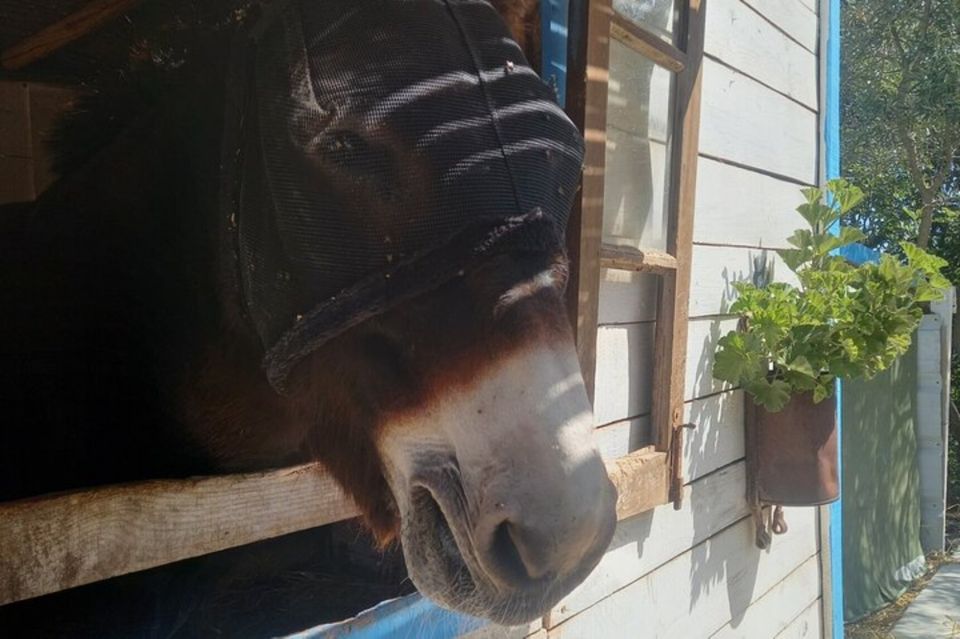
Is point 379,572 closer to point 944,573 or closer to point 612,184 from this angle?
point 612,184

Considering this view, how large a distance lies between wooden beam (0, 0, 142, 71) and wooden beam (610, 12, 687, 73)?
118 cm

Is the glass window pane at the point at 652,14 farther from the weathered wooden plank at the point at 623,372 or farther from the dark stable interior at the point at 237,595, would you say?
the dark stable interior at the point at 237,595

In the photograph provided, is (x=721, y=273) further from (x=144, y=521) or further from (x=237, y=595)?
(x=144, y=521)

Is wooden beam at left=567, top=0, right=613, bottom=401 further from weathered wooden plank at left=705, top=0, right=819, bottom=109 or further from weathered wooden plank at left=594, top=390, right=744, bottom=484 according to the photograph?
weathered wooden plank at left=705, top=0, right=819, bottom=109

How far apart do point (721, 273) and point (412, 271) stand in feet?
7.19

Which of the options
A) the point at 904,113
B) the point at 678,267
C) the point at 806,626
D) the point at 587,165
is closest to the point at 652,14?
the point at 678,267

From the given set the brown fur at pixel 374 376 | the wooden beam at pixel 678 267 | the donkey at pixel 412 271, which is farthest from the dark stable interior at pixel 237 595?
the wooden beam at pixel 678 267

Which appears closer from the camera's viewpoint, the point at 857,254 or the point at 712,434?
the point at 712,434

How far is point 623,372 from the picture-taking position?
2611 mm

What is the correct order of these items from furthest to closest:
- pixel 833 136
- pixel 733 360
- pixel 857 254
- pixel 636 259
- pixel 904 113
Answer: pixel 904 113 → pixel 857 254 → pixel 833 136 → pixel 733 360 → pixel 636 259

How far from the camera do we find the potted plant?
308 cm

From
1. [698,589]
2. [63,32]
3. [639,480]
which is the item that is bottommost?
[698,589]

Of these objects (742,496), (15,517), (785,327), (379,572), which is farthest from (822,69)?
(15,517)

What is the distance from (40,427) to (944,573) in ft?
26.8
